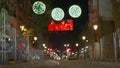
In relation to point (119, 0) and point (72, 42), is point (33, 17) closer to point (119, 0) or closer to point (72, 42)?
point (119, 0)

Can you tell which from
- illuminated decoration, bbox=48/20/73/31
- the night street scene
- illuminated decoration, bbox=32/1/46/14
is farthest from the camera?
illuminated decoration, bbox=48/20/73/31

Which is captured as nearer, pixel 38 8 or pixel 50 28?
pixel 38 8

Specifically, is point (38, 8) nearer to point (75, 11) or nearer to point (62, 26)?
point (75, 11)

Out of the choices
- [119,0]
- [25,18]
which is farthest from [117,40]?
[25,18]

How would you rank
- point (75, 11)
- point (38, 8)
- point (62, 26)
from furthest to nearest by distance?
point (62, 26) → point (75, 11) → point (38, 8)

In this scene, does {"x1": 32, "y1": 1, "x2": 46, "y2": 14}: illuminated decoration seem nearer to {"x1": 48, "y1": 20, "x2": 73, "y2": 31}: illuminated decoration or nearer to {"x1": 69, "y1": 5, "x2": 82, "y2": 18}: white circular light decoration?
{"x1": 69, "y1": 5, "x2": 82, "y2": 18}: white circular light decoration

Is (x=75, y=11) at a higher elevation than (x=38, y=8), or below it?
below

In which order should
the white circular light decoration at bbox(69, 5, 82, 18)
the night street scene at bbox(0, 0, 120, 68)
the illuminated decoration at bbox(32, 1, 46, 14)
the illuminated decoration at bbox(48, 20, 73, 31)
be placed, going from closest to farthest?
1. the night street scene at bbox(0, 0, 120, 68)
2. the illuminated decoration at bbox(32, 1, 46, 14)
3. the white circular light decoration at bbox(69, 5, 82, 18)
4. the illuminated decoration at bbox(48, 20, 73, 31)

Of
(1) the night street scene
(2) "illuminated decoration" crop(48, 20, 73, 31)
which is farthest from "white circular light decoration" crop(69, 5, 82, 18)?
(2) "illuminated decoration" crop(48, 20, 73, 31)

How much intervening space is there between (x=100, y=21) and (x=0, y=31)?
120ft

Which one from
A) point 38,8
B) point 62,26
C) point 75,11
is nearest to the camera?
point 38,8

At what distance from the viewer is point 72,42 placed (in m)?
154

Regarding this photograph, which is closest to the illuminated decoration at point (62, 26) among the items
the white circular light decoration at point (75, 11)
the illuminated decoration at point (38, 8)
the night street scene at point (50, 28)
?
the night street scene at point (50, 28)

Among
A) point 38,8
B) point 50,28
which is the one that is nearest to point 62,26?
point 50,28
